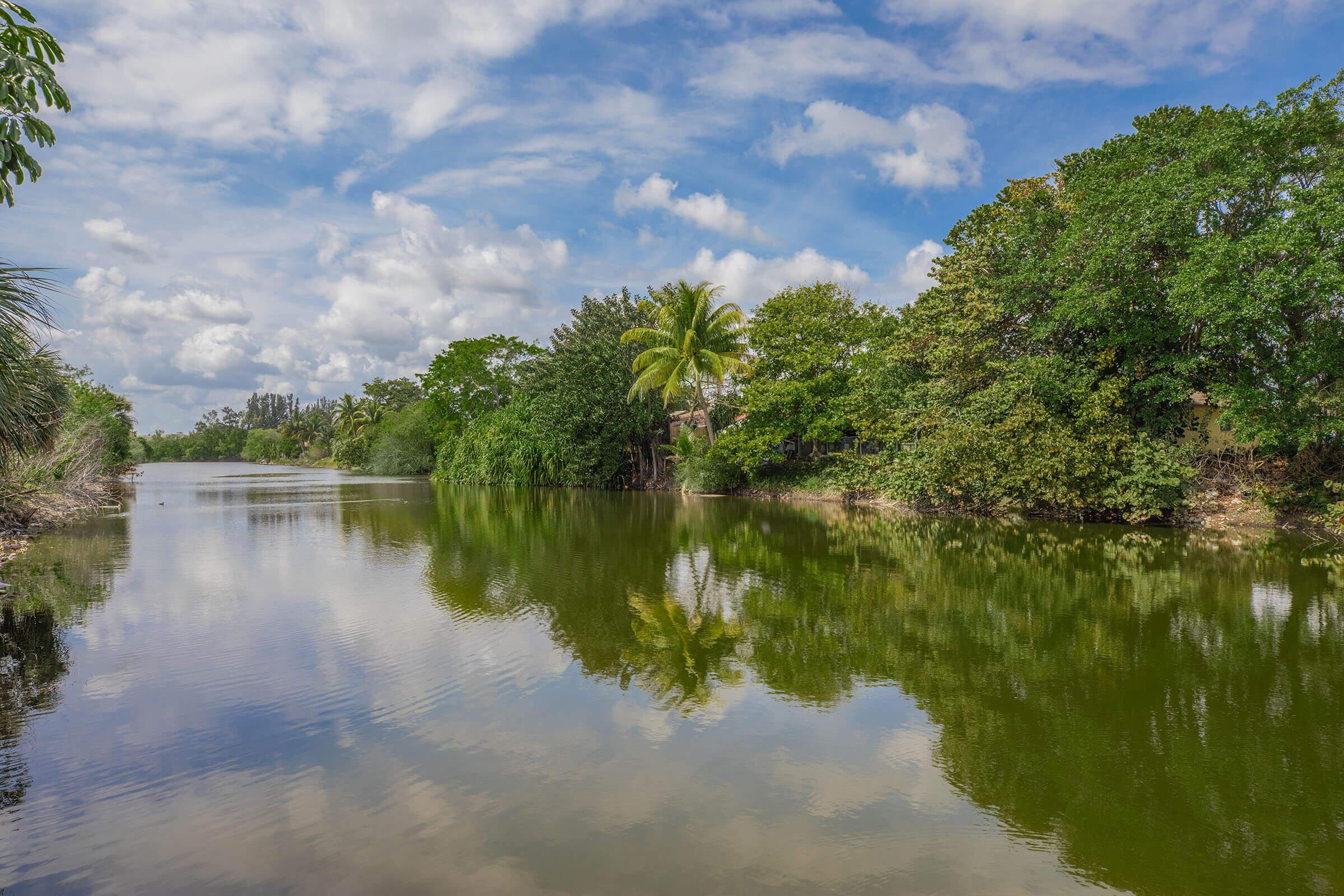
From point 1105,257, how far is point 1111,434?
4.43 metres

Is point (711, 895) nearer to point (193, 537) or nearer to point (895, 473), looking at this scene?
point (193, 537)

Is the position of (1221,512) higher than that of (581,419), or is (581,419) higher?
(581,419)

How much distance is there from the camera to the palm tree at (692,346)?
2820 cm

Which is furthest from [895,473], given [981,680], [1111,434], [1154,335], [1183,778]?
[1183,778]

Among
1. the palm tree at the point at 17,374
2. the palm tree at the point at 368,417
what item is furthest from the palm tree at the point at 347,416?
the palm tree at the point at 17,374

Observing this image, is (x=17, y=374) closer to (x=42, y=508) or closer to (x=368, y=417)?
Result: (x=42, y=508)

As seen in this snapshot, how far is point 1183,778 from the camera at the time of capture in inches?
161

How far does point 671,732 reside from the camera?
187 inches

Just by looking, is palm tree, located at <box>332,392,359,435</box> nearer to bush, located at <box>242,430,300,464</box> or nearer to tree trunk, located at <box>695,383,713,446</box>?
bush, located at <box>242,430,300,464</box>

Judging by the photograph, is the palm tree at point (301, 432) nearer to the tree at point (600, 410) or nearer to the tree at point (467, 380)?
the tree at point (467, 380)

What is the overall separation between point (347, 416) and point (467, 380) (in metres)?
39.0

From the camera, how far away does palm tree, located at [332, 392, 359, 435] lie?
72.9 meters

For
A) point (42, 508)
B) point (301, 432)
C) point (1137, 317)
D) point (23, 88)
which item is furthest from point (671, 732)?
point (301, 432)

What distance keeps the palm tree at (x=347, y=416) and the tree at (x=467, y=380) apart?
→ 31.9m
